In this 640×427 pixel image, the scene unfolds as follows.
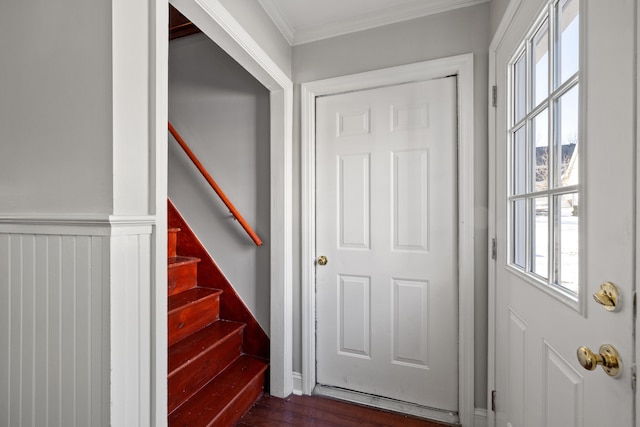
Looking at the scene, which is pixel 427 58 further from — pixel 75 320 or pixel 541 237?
pixel 75 320

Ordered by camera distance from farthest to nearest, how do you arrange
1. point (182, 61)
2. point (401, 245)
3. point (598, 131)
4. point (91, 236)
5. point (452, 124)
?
point (182, 61) → point (401, 245) → point (452, 124) → point (91, 236) → point (598, 131)

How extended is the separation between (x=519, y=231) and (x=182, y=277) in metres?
2.00

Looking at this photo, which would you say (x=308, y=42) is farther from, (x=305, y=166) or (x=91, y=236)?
(x=91, y=236)

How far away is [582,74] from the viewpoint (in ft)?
2.44

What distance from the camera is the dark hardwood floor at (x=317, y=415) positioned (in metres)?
1.61

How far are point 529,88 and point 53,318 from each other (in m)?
1.87

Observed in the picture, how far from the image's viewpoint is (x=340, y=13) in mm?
1696

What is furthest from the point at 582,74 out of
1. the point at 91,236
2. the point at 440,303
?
the point at 91,236

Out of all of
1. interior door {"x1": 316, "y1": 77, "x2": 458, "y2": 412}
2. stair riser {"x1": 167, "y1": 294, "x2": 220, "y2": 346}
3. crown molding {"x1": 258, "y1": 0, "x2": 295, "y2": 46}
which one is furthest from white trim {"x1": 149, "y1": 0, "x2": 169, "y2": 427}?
interior door {"x1": 316, "y1": 77, "x2": 458, "y2": 412}

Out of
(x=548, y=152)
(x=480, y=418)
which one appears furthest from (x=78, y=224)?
(x=480, y=418)

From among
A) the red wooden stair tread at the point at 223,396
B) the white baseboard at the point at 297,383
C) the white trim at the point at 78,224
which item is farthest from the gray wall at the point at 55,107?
the white baseboard at the point at 297,383

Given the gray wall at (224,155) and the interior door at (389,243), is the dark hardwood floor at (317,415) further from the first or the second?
the gray wall at (224,155)

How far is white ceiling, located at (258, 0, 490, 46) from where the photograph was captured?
161 cm

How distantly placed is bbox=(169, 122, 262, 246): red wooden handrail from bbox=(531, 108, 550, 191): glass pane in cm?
151
